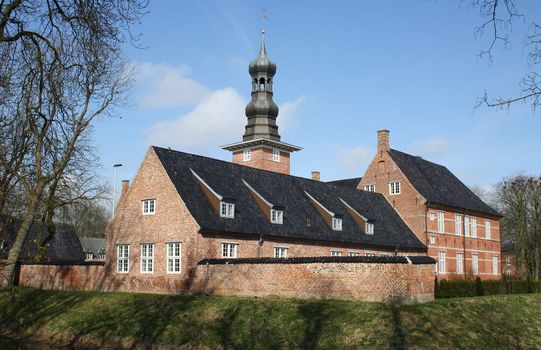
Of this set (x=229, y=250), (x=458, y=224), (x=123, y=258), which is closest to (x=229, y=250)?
(x=229, y=250)

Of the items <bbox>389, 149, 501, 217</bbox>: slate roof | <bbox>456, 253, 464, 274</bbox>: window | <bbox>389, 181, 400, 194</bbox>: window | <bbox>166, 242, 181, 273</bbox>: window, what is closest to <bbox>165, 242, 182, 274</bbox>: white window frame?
<bbox>166, 242, 181, 273</bbox>: window

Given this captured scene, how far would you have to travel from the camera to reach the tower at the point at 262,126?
50969 millimetres

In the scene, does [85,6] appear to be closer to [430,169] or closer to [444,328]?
[444,328]

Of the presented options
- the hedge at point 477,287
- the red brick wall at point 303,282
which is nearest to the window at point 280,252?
the red brick wall at point 303,282

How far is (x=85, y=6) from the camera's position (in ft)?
27.3

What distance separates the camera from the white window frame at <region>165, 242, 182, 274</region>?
88.9 feet

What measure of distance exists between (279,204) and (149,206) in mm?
6809

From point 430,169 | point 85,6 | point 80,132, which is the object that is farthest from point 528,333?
point 430,169

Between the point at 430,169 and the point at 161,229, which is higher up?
the point at 430,169

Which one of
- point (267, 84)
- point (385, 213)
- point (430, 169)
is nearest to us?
point (385, 213)

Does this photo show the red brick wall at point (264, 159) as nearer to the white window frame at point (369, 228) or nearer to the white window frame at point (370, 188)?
the white window frame at point (370, 188)

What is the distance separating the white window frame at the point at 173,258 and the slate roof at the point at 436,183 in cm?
1952

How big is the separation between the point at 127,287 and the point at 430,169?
26.6 m

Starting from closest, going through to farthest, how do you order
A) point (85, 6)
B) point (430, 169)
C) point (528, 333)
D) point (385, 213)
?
1. point (85, 6)
2. point (528, 333)
3. point (385, 213)
4. point (430, 169)
